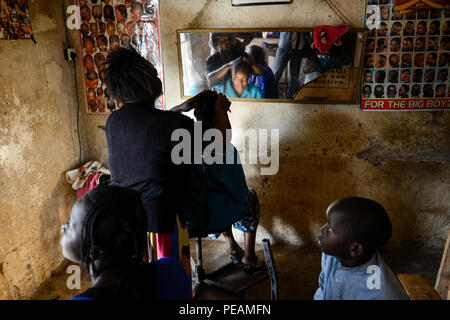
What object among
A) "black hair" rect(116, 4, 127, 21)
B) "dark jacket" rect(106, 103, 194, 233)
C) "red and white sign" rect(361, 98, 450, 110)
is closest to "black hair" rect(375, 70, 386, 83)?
"red and white sign" rect(361, 98, 450, 110)

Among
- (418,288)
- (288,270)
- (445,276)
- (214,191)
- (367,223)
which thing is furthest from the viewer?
(288,270)

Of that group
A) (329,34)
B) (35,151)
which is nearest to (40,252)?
(35,151)

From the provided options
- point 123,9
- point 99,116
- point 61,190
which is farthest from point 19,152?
point 123,9

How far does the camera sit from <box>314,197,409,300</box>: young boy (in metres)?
1.27

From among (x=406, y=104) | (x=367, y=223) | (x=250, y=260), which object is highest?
(x=406, y=104)

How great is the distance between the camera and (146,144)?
1.61 metres

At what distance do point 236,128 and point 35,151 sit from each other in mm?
1647

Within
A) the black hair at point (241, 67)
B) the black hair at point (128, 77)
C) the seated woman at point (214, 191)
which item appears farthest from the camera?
the black hair at point (241, 67)

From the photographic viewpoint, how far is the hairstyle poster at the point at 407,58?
238cm

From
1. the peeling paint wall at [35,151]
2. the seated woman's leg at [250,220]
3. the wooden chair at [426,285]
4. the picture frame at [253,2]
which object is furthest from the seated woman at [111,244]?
the picture frame at [253,2]

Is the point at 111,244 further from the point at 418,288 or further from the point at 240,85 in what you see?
the point at 240,85

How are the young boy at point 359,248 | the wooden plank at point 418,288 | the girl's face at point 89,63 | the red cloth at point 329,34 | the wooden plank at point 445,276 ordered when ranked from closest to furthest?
the young boy at point 359,248 → the wooden plank at point 418,288 → the wooden plank at point 445,276 → the red cloth at point 329,34 → the girl's face at point 89,63

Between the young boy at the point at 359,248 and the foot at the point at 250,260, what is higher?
the young boy at the point at 359,248

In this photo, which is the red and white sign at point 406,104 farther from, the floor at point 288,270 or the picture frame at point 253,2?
the floor at point 288,270
